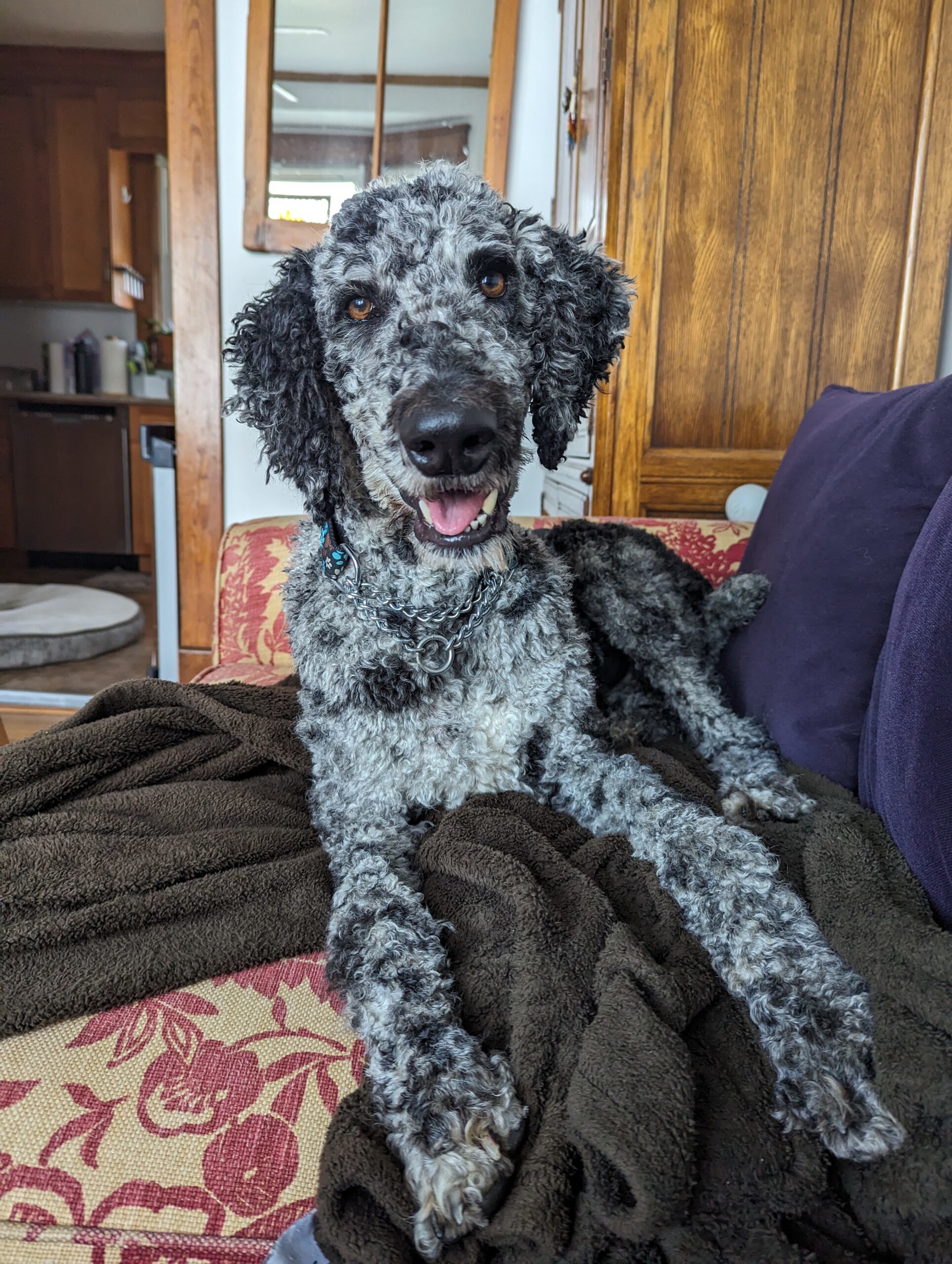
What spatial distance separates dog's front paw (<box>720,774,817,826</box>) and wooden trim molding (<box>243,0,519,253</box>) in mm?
2496

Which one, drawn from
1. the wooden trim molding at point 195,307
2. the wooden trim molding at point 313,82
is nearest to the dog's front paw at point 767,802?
the wooden trim molding at point 195,307

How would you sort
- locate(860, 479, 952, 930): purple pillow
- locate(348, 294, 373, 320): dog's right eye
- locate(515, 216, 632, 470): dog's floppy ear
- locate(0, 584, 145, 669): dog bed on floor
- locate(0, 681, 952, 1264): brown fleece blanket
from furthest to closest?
locate(0, 584, 145, 669): dog bed on floor
locate(515, 216, 632, 470): dog's floppy ear
locate(348, 294, 373, 320): dog's right eye
locate(860, 479, 952, 930): purple pillow
locate(0, 681, 952, 1264): brown fleece blanket

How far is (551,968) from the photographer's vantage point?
2.97 ft

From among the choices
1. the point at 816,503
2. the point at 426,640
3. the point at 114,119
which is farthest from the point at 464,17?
the point at 114,119

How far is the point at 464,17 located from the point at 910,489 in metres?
2.79

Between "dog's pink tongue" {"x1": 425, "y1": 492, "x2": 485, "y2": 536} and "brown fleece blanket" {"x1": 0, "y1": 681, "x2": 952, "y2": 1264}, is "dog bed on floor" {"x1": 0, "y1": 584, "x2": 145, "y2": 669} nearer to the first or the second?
"brown fleece blanket" {"x1": 0, "y1": 681, "x2": 952, "y2": 1264}

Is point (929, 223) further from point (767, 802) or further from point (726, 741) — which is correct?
point (767, 802)

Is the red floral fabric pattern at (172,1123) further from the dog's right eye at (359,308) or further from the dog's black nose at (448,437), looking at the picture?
the dog's right eye at (359,308)

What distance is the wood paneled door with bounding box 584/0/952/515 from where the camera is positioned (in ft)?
8.05

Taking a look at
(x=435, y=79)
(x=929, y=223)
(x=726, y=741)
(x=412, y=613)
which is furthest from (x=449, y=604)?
(x=435, y=79)

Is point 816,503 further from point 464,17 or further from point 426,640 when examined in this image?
point 464,17

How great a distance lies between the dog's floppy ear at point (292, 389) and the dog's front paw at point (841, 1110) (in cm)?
104

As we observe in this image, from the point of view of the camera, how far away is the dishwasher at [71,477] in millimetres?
6734

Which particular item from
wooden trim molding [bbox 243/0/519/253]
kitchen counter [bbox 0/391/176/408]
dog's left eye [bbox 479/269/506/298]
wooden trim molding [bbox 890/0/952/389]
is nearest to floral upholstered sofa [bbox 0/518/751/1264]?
dog's left eye [bbox 479/269/506/298]
